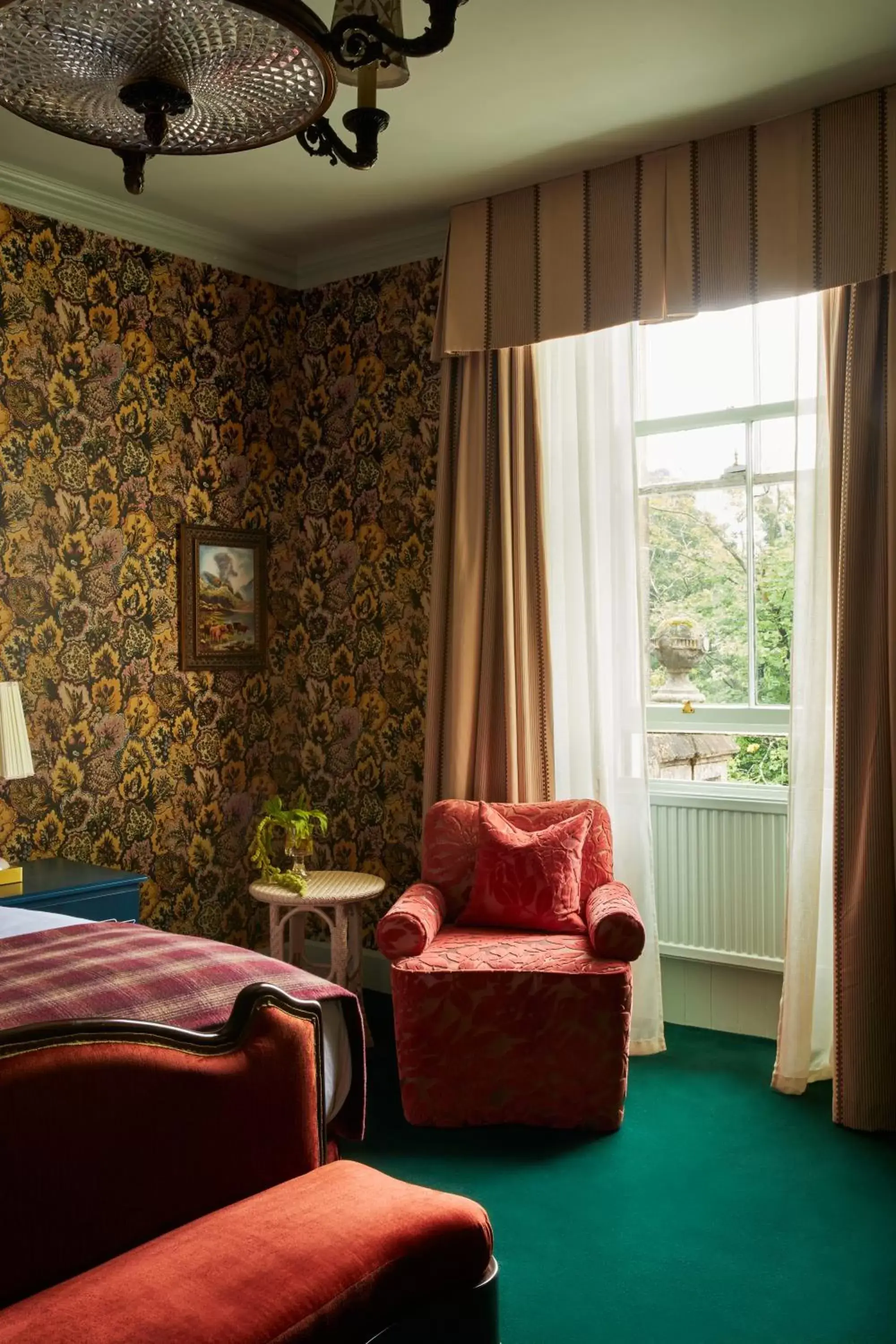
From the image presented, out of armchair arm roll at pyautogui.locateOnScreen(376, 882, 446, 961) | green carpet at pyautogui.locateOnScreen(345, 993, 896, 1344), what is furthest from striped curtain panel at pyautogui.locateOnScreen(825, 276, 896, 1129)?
armchair arm roll at pyautogui.locateOnScreen(376, 882, 446, 961)

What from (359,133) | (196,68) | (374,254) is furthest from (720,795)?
(196,68)

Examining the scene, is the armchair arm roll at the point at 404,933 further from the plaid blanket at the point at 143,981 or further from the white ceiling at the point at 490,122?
the white ceiling at the point at 490,122

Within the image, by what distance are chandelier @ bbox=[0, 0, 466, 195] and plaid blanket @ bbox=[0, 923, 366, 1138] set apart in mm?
1552

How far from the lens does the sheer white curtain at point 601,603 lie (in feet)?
13.4

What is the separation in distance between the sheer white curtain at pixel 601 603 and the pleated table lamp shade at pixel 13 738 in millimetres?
1824

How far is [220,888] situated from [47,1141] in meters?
3.30

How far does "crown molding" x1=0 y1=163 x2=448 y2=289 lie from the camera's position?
397 cm

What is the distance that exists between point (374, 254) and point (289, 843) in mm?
2380

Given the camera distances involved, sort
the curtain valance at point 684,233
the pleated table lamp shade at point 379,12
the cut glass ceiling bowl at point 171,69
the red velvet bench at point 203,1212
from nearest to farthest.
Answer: the red velvet bench at point 203,1212
the cut glass ceiling bowl at point 171,69
the pleated table lamp shade at point 379,12
the curtain valance at point 684,233

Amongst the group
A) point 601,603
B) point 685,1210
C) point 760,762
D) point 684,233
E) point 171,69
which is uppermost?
point 684,233

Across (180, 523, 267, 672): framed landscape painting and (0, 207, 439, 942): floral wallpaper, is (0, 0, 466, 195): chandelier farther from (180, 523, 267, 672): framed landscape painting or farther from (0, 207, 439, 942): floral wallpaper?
(180, 523, 267, 672): framed landscape painting

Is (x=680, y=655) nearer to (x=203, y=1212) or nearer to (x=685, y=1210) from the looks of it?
(x=685, y=1210)

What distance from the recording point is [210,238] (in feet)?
15.0

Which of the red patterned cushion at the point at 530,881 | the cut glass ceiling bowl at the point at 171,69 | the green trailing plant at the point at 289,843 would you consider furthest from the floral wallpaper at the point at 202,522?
the cut glass ceiling bowl at the point at 171,69
